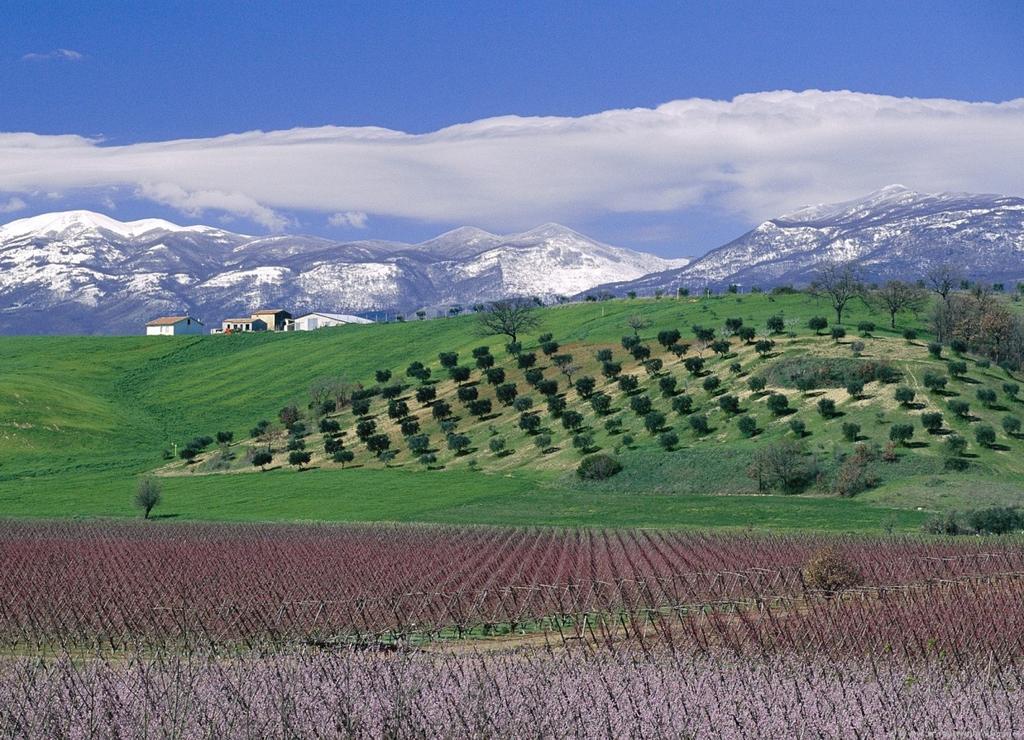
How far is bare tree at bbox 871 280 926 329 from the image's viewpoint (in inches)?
6102

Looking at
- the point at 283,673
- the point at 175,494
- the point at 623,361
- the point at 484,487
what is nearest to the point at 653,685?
the point at 283,673

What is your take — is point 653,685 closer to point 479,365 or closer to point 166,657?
point 166,657

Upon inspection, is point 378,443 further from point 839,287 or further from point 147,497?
point 839,287

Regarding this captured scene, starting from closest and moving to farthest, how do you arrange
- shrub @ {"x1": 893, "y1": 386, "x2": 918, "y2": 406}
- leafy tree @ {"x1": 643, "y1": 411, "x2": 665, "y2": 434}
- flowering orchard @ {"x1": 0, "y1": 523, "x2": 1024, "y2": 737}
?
flowering orchard @ {"x1": 0, "y1": 523, "x2": 1024, "y2": 737} < shrub @ {"x1": 893, "y1": 386, "x2": 918, "y2": 406} < leafy tree @ {"x1": 643, "y1": 411, "x2": 665, "y2": 434}

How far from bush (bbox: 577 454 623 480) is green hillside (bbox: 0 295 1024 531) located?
2.73 feet

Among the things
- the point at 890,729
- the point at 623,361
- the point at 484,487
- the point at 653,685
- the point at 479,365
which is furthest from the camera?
the point at 479,365

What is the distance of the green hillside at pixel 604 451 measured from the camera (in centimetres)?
8819

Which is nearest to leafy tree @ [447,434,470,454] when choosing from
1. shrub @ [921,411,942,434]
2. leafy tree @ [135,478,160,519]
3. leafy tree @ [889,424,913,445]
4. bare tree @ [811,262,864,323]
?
leafy tree @ [135,478,160,519]

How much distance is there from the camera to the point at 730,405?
117 m

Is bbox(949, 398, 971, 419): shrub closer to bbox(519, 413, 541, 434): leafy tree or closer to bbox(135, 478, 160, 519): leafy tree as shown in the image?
bbox(519, 413, 541, 434): leafy tree

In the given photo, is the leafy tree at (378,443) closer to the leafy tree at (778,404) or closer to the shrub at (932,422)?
the leafy tree at (778,404)

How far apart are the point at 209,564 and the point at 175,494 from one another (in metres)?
63.7

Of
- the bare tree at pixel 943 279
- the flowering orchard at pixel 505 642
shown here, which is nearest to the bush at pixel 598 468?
the flowering orchard at pixel 505 642

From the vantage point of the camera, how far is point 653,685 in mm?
21906
